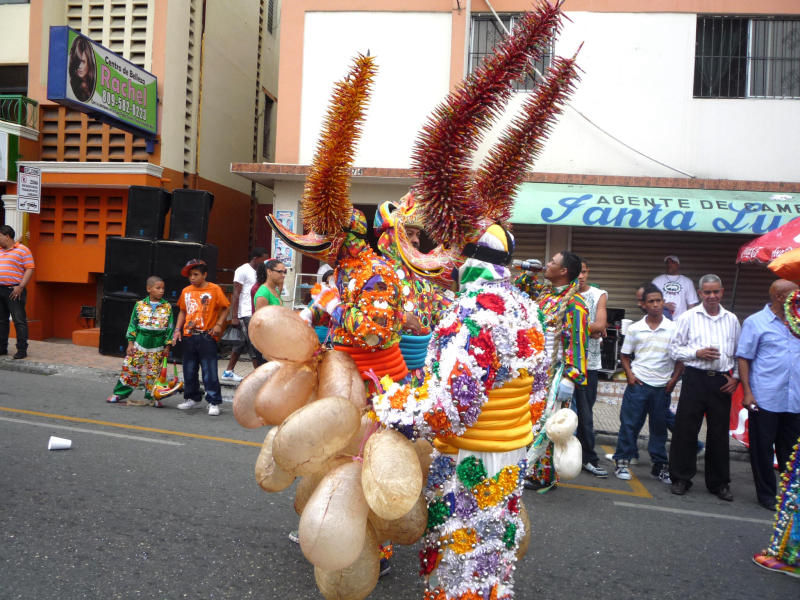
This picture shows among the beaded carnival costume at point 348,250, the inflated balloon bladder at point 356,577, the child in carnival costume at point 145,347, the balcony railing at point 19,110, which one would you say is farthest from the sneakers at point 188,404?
the balcony railing at point 19,110

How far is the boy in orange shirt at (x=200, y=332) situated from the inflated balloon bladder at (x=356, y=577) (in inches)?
213

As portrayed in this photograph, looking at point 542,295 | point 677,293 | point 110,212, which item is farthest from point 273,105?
point 542,295

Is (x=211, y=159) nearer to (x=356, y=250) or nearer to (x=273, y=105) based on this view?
(x=273, y=105)

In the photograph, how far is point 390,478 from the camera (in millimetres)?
2162

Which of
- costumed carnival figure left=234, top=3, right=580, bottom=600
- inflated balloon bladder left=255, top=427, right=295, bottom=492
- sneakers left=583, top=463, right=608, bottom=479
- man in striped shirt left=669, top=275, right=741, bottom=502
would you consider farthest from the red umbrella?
inflated balloon bladder left=255, top=427, right=295, bottom=492

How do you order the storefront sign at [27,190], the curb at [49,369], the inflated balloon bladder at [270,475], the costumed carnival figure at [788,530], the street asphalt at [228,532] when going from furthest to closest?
1. the storefront sign at [27,190]
2. the curb at [49,369]
3. the costumed carnival figure at [788,530]
4. the street asphalt at [228,532]
5. the inflated balloon bladder at [270,475]

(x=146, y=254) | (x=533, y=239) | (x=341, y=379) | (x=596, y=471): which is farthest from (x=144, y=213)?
(x=341, y=379)

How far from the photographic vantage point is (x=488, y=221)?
2.66 metres

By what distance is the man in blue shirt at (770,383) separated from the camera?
502cm

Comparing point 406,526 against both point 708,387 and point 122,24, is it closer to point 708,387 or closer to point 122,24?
point 708,387

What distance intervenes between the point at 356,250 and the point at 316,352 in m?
0.69

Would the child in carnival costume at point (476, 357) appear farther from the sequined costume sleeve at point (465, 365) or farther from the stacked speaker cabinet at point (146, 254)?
the stacked speaker cabinet at point (146, 254)

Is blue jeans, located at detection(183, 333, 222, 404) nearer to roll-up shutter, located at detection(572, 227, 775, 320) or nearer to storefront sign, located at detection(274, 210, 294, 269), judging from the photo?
storefront sign, located at detection(274, 210, 294, 269)

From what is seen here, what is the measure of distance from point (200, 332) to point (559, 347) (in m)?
4.33
